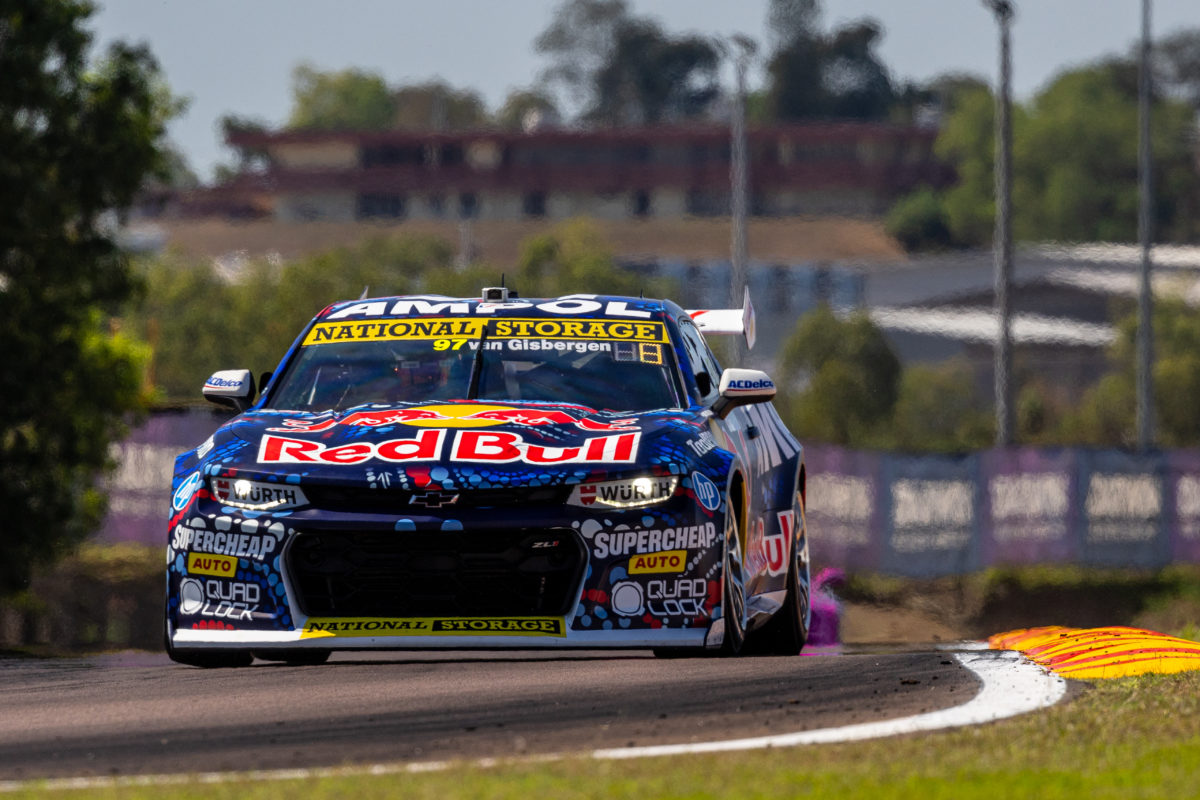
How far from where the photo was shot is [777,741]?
263 inches

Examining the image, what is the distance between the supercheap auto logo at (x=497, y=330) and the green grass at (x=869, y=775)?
3497 millimetres

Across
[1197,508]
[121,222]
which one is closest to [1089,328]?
[1197,508]

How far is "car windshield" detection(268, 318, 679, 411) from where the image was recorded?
9609 millimetres

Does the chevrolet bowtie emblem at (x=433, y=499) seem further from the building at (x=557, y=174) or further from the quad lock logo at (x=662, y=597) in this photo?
the building at (x=557, y=174)

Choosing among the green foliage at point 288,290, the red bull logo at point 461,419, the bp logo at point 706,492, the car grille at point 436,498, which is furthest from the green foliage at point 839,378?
the car grille at point 436,498

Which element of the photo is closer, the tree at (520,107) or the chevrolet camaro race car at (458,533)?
the chevrolet camaro race car at (458,533)

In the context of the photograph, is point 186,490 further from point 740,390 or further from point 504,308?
point 740,390

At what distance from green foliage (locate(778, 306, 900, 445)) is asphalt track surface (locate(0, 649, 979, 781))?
144 ft

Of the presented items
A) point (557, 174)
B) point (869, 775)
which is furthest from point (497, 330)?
point (557, 174)

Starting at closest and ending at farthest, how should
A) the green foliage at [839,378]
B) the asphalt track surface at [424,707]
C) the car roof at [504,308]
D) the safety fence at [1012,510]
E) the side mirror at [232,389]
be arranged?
the asphalt track surface at [424,707] < the side mirror at [232,389] < the car roof at [504,308] < the safety fence at [1012,510] < the green foliage at [839,378]

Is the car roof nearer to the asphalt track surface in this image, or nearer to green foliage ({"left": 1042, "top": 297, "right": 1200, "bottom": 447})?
the asphalt track surface

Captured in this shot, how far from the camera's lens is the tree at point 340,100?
168 meters

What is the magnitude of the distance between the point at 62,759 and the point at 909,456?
71.6 feet

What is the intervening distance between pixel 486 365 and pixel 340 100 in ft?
531
